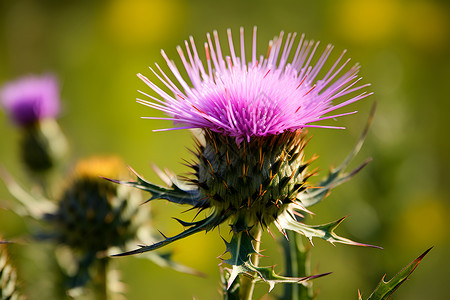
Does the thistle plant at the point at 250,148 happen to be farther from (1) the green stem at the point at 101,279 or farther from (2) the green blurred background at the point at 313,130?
(2) the green blurred background at the point at 313,130

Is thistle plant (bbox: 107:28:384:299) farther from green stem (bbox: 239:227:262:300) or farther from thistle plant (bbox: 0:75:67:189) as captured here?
thistle plant (bbox: 0:75:67:189)

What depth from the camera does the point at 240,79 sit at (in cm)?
244

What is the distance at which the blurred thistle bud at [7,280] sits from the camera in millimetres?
2613

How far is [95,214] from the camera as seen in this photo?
3545 mm

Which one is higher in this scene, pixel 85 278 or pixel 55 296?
pixel 85 278

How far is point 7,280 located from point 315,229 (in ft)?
6.04

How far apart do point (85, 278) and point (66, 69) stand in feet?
20.6

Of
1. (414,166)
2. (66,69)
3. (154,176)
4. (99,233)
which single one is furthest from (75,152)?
(414,166)

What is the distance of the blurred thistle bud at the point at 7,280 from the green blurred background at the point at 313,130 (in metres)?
2.64

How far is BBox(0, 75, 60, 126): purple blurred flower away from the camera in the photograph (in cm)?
521

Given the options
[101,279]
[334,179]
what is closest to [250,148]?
[334,179]

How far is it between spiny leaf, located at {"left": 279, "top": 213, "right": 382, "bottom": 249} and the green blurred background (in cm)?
311

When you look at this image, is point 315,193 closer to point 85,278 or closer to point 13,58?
point 85,278

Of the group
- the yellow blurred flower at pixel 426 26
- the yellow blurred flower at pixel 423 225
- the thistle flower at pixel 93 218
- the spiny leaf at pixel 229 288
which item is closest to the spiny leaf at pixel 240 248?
the spiny leaf at pixel 229 288
